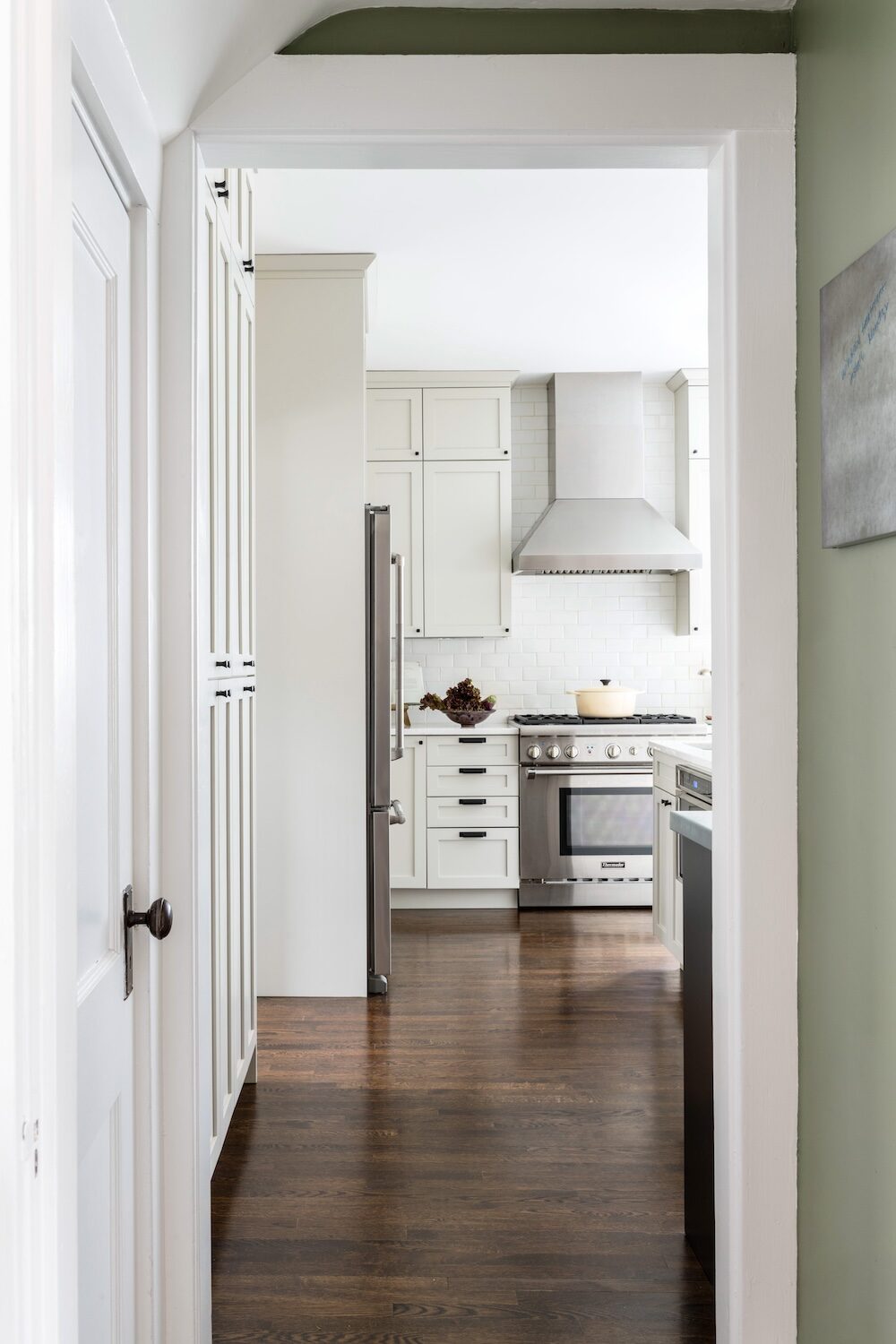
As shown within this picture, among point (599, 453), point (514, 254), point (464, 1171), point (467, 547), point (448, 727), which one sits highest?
point (514, 254)

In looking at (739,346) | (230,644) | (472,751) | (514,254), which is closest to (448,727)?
(472,751)

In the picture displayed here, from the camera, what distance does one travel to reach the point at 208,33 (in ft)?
4.76

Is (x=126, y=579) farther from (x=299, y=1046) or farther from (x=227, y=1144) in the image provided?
(x=299, y=1046)

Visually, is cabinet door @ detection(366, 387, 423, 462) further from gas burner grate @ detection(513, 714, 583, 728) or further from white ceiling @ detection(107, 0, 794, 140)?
white ceiling @ detection(107, 0, 794, 140)

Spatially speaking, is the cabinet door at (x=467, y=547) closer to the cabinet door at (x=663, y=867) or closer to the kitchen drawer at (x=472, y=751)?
the kitchen drawer at (x=472, y=751)

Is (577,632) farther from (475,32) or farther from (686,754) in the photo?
(475,32)

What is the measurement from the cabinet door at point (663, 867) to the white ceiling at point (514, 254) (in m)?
2.13

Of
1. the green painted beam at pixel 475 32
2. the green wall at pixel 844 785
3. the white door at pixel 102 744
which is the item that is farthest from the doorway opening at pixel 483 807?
the green painted beam at pixel 475 32

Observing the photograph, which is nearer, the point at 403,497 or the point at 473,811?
the point at 473,811

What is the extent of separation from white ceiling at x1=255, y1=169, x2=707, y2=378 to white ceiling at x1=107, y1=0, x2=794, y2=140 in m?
1.40

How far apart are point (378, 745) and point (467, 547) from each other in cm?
185

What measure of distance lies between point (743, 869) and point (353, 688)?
2157mm

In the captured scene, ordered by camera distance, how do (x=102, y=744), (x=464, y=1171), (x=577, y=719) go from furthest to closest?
1. (x=577, y=719)
2. (x=464, y=1171)
3. (x=102, y=744)

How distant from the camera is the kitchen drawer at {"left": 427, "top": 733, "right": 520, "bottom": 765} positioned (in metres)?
4.80
